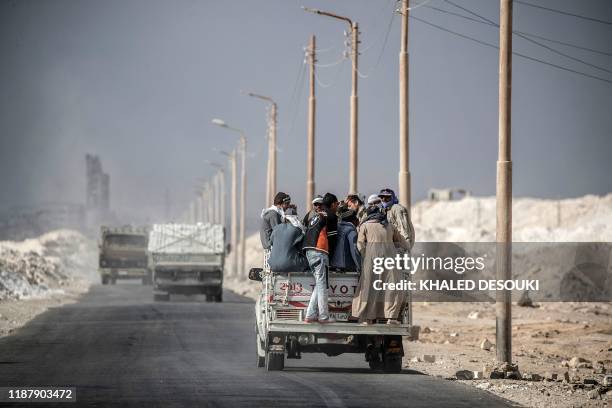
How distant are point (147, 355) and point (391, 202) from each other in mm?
6006

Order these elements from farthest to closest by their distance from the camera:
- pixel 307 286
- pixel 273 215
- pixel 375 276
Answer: pixel 273 215
pixel 307 286
pixel 375 276

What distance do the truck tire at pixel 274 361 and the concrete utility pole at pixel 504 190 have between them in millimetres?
3674

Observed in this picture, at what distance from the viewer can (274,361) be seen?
1861 cm

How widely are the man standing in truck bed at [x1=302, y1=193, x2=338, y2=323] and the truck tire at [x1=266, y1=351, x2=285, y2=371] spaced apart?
0.96 m

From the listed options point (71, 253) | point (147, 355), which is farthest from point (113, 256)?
point (71, 253)

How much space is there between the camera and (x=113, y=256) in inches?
2589

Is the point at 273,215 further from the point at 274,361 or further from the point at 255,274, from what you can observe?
the point at 274,361

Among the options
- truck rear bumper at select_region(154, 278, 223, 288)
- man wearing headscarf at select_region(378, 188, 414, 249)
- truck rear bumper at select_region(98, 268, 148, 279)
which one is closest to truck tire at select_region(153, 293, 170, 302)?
truck rear bumper at select_region(154, 278, 223, 288)

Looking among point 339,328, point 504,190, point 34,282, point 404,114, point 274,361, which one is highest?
point 404,114

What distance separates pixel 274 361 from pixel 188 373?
1.42m

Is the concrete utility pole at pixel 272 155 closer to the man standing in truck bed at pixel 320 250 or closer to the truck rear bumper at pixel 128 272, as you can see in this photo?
the truck rear bumper at pixel 128 272

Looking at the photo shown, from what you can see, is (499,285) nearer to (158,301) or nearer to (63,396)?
(63,396)

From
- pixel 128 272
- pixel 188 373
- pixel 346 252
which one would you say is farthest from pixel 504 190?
pixel 128 272

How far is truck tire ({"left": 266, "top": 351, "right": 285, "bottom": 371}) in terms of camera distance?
1853cm
